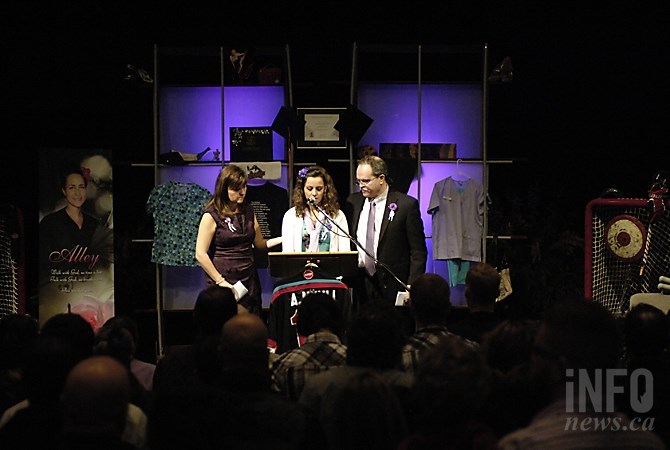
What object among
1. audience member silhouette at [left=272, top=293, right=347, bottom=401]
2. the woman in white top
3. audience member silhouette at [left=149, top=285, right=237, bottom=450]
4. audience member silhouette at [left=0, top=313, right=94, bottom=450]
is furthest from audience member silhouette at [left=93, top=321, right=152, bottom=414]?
the woman in white top

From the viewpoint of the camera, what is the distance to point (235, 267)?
6488mm

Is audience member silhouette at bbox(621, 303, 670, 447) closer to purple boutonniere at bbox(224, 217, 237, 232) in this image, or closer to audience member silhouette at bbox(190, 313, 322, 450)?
audience member silhouette at bbox(190, 313, 322, 450)

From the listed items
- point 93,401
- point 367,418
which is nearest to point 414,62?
point 367,418

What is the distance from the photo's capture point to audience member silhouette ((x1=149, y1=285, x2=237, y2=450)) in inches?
120

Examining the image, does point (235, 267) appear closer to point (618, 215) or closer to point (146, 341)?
point (146, 341)

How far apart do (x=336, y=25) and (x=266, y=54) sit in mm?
725

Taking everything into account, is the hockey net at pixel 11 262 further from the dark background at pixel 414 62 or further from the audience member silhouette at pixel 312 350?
the audience member silhouette at pixel 312 350

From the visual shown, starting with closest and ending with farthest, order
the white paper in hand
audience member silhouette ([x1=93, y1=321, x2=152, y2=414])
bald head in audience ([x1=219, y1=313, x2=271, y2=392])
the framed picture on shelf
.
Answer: bald head in audience ([x1=219, y1=313, x2=271, y2=392]), audience member silhouette ([x1=93, y1=321, x2=152, y2=414]), the white paper in hand, the framed picture on shelf

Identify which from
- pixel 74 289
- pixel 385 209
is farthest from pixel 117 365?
pixel 74 289

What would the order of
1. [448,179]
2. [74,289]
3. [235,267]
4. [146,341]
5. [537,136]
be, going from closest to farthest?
1. [235,267]
2. [74,289]
3. [448,179]
4. [146,341]
5. [537,136]

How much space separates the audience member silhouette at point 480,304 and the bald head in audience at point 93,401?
2.03 m

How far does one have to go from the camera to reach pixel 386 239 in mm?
6777

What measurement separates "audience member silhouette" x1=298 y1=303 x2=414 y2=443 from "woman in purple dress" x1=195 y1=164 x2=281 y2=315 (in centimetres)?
312

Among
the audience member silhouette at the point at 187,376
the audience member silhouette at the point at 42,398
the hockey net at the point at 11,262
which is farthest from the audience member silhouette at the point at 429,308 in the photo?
the hockey net at the point at 11,262
